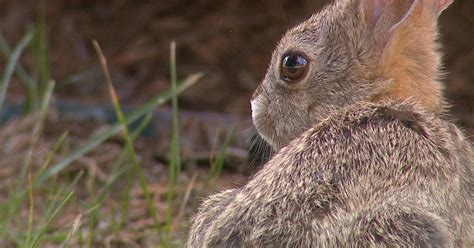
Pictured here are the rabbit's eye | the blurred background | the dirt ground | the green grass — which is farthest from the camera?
the dirt ground

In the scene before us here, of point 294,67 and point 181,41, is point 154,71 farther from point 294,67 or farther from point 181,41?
point 294,67

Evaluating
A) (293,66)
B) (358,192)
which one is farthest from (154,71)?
(358,192)

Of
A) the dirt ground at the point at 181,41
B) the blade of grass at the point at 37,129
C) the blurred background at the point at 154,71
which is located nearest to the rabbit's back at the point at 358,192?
the blade of grass at the point at 37,129

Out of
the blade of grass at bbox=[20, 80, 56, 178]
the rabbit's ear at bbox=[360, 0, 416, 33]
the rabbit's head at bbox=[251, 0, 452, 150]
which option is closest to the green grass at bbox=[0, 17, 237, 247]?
the blade of grass at bbox=[20, 80, 56, 178]

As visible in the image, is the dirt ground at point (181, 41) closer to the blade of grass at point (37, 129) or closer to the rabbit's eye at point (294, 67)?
the blade of grass at point (37, 129)

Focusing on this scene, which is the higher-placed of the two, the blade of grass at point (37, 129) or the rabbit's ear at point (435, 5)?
the rabbit's ear at point (435, 5)

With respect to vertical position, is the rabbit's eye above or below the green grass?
above

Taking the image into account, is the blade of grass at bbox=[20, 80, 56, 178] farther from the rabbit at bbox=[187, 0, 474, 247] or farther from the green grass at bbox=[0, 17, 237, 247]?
the rabbit at bbox=[187, 0, 474, 247]

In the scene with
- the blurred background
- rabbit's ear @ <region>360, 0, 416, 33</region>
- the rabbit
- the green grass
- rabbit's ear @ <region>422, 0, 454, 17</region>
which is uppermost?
rabbit's ear @ <region>360, 0, 416, 33</region>

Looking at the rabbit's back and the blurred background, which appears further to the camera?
the blurred background
